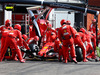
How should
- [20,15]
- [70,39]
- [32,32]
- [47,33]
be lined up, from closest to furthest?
1. [70,39]
2. [47,33]
3. [32,32]
4. [20,15]

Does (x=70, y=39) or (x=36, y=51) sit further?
(x=36, y=51)

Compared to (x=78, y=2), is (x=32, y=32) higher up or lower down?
lower down

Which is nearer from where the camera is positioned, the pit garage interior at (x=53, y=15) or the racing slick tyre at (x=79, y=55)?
the racing slick tyre at (x=79, y=55)

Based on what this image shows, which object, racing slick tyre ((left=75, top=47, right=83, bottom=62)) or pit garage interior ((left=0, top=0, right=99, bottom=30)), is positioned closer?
racing slick tyre ((left=75, top=47, right=83, bottom=62))

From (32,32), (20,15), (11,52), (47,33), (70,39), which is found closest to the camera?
(70,39)

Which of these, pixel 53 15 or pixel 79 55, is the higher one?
pixel 53 15

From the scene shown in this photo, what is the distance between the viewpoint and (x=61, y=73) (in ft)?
25.0

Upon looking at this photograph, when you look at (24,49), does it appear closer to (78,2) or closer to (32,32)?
(32,32)

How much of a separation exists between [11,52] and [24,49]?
615 millimetres

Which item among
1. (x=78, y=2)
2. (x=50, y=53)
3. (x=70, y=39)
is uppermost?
(x=78, y=2)

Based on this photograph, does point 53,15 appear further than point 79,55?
Yes

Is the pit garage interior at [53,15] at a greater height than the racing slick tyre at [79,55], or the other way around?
the pit garage interior at [53,15]

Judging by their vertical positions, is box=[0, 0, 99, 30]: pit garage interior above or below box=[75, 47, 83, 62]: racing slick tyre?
above

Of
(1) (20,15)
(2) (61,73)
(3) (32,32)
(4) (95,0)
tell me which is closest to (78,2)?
(4) (95,0)
